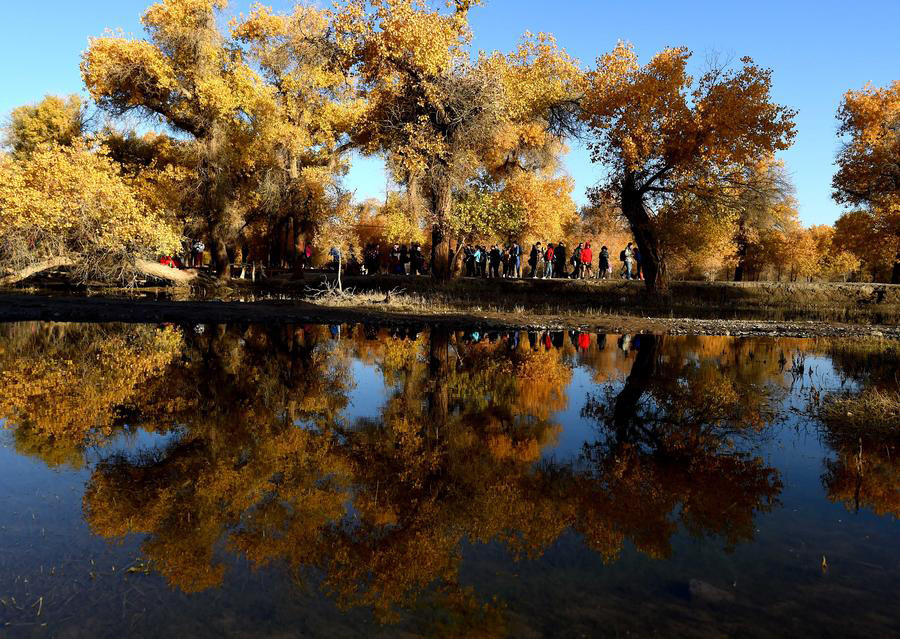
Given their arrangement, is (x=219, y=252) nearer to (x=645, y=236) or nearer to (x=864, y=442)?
(x=645, y=236)

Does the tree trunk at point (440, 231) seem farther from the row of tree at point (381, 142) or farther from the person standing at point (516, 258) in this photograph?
the person standing at point (516, 258)

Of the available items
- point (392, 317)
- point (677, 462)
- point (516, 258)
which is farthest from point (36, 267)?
point (677, 462)

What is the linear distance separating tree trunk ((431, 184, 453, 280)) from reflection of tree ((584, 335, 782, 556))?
1783cm

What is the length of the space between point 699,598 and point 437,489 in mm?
2478

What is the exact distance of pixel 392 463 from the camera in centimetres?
654

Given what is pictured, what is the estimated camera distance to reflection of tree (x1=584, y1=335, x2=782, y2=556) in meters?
A: 5.23

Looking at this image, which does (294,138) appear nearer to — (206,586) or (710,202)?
(710,202)

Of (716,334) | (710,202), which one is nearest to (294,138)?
(710,202)

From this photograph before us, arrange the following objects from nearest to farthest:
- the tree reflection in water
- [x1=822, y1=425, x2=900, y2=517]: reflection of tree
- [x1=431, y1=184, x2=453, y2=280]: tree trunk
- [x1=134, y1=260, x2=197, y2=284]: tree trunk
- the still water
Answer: the still water
the tree reflection in water
[x1=822, y1=425, x2=900, y2=517]: reflection of tree
[x1=431, y1=184, x2=453, y2=280]: tree trunk
[x1=134, y1=260, x2=197, y2=284]: tree trunk

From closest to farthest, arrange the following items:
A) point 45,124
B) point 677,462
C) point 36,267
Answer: point 677,462 < point 36,267 < point 45,124

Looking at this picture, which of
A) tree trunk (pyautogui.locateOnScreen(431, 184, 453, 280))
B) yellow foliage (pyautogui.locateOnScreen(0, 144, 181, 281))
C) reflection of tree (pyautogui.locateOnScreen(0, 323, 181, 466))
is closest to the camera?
reflection of tree (pyautogui.locateOnScreen(0, 323, 181, 466))

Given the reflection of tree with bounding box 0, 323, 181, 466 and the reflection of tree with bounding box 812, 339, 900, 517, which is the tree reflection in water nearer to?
the reflection of tree with bounding box 0, 323, 181, 466

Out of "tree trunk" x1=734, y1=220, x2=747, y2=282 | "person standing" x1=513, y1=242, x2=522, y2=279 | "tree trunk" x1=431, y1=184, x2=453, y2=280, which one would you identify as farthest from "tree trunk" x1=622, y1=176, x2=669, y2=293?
"tree trunk" x1=734, y1=220, x2=747, y2=282

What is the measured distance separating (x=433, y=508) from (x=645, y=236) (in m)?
25.3
